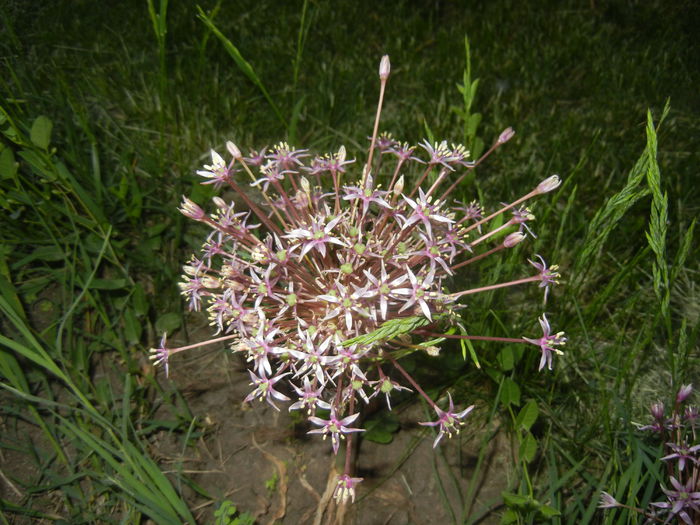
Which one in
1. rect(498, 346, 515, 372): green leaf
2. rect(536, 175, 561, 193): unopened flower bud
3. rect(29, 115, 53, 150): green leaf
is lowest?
rect(498, 346, 515, 372): green leaf

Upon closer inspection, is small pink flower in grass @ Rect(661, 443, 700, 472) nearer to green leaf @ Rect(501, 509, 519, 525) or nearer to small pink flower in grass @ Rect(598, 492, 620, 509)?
small pink flower in grass @ Rect(598, 492, 620, 509)

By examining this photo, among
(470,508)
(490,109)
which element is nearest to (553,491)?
(470,508)

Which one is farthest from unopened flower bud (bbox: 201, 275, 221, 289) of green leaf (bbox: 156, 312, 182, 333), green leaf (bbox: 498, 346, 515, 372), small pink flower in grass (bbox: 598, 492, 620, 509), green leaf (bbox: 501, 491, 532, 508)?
small pink flower in grass (bbox: 598, 492, 620, 509)

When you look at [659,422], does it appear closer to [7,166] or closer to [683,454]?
[683,454]

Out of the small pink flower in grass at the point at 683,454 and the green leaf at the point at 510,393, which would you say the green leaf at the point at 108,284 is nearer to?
the green leaf at the point at 510,393

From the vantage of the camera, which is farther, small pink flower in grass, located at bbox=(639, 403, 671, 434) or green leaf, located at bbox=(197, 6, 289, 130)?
green leaf, located at bbox=(197, 6, 289, 130)

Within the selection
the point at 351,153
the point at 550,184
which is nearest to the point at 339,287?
the point at 550,184

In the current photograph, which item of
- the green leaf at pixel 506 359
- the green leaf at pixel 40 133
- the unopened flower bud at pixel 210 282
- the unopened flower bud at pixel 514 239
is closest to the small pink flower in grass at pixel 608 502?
the green leaf at pixel 506 359
